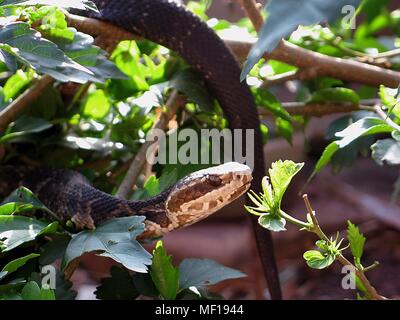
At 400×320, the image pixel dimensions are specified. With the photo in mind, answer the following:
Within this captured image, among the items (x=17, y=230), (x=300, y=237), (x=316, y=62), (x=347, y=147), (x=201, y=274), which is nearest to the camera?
(x=17, y=230)

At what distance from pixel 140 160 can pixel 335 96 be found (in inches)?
19.8

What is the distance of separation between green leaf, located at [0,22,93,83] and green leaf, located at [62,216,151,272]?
250 mm

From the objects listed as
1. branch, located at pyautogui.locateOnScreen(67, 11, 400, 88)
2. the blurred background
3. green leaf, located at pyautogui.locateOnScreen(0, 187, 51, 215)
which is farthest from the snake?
the blurred background

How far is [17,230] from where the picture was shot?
107cm

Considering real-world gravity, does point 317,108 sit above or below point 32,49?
below

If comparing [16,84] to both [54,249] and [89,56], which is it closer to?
[89,56]

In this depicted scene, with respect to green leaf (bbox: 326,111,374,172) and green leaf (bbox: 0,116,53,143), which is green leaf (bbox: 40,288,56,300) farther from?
green leaf (bbox: 326,111,374,172)

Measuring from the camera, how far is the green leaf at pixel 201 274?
3.86ft

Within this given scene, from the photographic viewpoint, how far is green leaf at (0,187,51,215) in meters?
1.12

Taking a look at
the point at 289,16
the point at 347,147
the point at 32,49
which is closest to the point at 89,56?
the point at 32,49

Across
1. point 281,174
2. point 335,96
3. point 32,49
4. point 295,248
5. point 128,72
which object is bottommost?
point 295,248

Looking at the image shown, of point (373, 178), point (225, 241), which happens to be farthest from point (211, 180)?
point (373, 178)

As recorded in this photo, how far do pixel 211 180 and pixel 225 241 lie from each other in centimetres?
189

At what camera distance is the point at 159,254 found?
1116 mm
